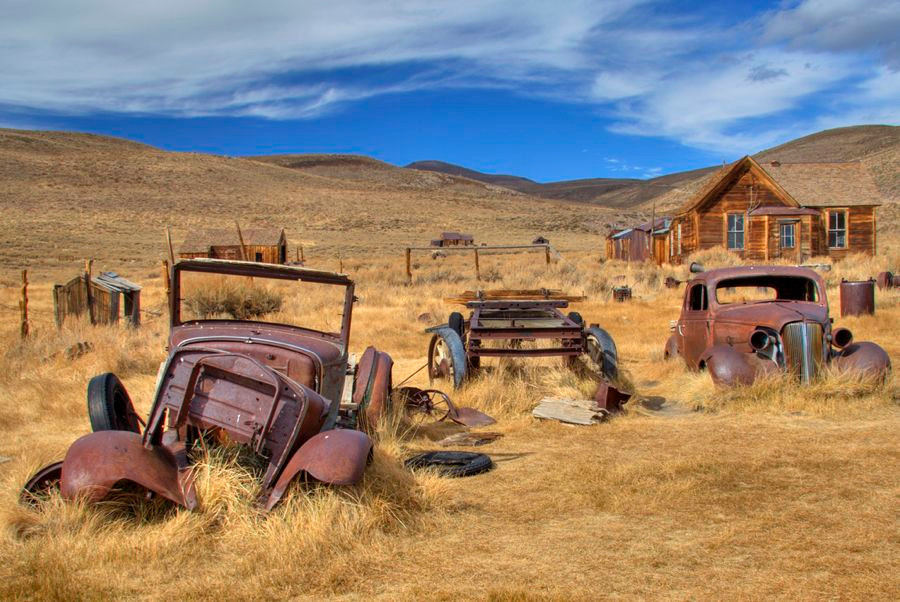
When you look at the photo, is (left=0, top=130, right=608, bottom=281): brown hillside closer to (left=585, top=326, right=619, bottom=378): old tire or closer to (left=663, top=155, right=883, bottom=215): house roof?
(left=663, top=155, right=883, bottom=215): house roof

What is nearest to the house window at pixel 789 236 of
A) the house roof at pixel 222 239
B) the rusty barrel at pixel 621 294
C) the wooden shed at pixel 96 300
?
the rusty barrel at pixel 621 294

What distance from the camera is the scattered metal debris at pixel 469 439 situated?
7090 mm

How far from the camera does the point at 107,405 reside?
5.36 metres

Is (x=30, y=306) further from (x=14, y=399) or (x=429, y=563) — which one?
(x=429, y=563)

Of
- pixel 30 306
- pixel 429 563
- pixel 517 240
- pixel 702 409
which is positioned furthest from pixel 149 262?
pixel 429 563

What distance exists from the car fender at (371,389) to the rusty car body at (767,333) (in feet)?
12.4

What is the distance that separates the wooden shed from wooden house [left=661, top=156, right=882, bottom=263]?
23.1 metres

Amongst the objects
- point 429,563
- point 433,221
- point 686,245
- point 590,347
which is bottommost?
point 429,563

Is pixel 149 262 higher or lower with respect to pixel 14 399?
higher

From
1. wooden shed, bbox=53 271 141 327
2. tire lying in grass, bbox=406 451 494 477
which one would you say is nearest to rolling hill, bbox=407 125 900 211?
wooden shed, bbox=53 271 141 327

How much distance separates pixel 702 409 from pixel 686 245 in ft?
81.6

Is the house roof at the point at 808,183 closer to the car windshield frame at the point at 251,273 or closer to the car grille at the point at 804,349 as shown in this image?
the car grille at the point at 804,349

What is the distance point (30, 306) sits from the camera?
20406 millimetres

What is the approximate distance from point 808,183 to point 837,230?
2.40 m
